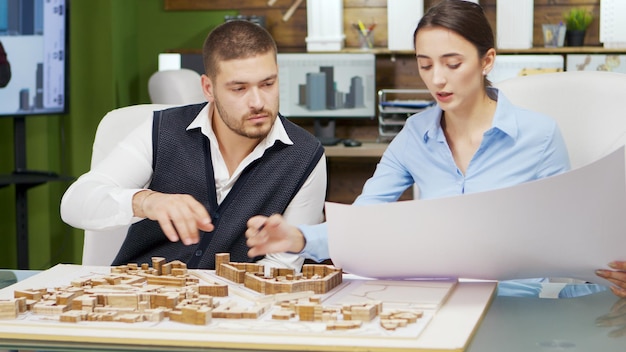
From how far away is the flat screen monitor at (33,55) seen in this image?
3934mm

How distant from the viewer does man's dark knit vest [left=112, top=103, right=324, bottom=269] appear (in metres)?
2.17

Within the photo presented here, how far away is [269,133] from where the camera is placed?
2.24m

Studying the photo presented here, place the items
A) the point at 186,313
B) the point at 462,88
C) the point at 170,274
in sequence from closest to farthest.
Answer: the point at 186,313, the point at 170,274, the point at 462,88

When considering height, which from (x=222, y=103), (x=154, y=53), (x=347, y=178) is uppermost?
(x=154, y=53)

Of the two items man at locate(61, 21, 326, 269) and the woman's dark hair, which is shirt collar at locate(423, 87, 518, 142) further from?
man at locate(61, 21, 326, 269)

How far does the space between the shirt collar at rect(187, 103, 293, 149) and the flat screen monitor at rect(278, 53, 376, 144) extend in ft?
8.97

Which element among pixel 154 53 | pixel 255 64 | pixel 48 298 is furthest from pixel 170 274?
pixel 154 53

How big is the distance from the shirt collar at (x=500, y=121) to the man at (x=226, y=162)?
277 mm

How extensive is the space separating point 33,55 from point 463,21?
243cm

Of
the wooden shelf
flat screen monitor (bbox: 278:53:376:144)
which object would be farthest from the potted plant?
the wooden shelf

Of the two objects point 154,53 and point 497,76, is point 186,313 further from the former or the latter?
point 154,53

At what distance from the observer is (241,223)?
217cm

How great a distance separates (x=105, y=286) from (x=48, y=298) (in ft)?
0.37

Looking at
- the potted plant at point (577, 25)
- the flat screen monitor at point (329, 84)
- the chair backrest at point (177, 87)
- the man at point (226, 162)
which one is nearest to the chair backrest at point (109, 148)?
the man at point (226, 162)
